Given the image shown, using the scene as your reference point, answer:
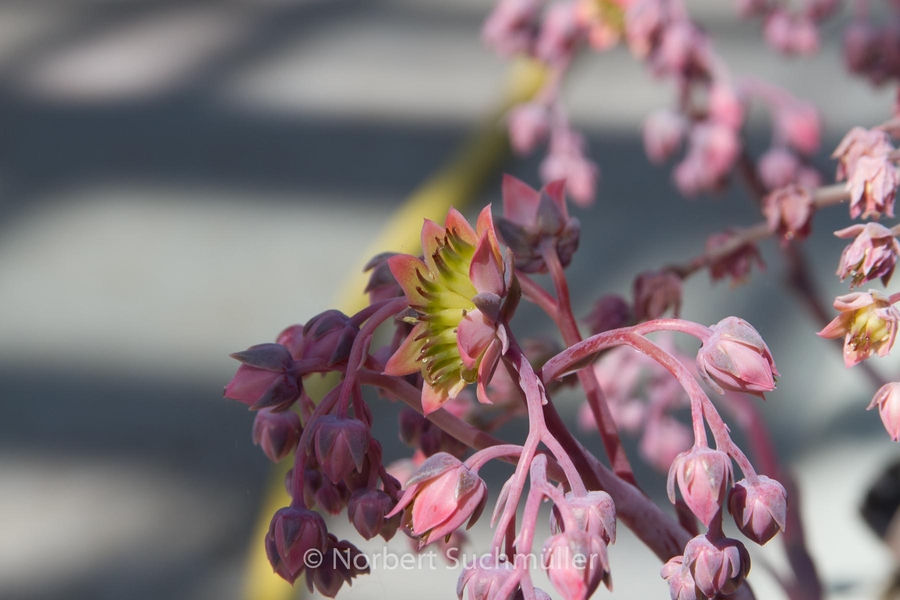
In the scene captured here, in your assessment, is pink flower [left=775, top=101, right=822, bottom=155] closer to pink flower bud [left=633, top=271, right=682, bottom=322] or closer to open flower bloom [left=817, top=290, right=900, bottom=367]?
pink flower bud [left=633, top=271, right=682, bottom=322]

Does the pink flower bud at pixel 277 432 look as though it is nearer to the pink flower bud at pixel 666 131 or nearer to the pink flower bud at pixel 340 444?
the pink flower bud at pixel 340 444

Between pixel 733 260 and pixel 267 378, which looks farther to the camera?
pixel 733 260

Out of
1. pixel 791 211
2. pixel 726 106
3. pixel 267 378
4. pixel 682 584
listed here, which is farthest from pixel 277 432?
pixel 726 106

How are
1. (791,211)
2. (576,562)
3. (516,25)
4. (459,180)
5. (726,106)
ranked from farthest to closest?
1. (459,180)
2. (516,25)
3. (726,106)
4. (791,211)
5. (576,562)

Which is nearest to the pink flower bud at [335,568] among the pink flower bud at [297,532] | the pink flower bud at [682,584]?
the pink flower bud at [297,532]

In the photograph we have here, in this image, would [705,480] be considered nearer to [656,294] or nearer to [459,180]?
[656,294]

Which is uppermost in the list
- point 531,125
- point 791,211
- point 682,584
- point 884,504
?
point 531,125

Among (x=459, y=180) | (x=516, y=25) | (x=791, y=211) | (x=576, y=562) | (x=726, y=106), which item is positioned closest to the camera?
(x=576, y=562)

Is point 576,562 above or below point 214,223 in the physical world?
below
